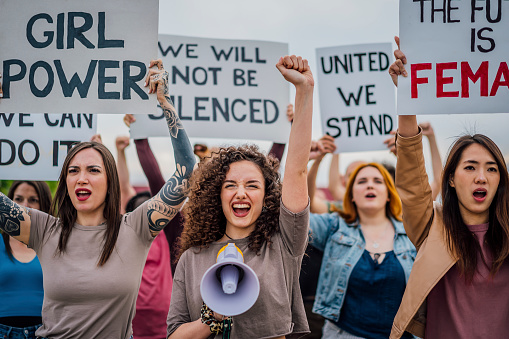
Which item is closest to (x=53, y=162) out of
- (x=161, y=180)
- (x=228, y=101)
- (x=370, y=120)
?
(x=161, y=180)

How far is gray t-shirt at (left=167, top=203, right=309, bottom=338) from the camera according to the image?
2510mm

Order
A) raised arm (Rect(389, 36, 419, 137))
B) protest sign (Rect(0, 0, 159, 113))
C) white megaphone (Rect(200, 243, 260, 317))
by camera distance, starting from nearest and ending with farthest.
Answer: white megaphone (Rect(200, 243, 260, 317)), raised arm (Rect(389, 36, 419, 137)), protest sign (Rect(0, 0, 159, 113))

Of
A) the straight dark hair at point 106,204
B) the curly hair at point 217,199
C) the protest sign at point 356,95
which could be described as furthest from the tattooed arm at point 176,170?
the protest sign at point 356,95

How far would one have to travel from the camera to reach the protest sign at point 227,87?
4.88 metres

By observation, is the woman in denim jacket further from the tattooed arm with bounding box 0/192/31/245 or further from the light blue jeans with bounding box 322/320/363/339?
the tattooed arm with bounding box 0/192/31/245

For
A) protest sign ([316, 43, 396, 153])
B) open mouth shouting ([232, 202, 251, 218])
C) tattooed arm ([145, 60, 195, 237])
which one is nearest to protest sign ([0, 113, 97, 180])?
tattooed arm ([145, 60, 195, 237])

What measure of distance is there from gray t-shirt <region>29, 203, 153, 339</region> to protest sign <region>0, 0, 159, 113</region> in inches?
31.3

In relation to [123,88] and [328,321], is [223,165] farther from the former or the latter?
[328,321]

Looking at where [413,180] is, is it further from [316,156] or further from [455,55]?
[316,156]

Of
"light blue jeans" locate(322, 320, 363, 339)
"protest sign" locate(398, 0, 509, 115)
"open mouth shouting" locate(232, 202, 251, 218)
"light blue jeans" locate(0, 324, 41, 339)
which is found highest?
"protest sign" locate(398, 0, 509, 115)

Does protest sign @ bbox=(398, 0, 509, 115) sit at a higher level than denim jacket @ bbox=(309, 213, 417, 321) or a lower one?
higher

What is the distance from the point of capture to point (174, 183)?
3094 mm

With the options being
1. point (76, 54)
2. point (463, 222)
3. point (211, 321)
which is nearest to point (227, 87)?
point (76, 54)

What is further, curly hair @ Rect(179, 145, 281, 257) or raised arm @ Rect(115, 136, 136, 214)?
raised arm @ Rect(115, 136, 136, 214)
